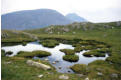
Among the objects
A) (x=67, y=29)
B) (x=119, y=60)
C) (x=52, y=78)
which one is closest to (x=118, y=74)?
(x=119, y=60)

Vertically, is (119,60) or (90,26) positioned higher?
(90,26)

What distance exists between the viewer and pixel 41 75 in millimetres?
23484

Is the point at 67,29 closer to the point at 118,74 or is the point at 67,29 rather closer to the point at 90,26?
the point at 90,26

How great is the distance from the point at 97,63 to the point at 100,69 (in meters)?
5.22

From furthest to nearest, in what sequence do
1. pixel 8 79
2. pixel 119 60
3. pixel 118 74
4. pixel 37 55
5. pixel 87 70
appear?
pixel 37 55, pixel 119 60, pixel 87 70, pixel 118 74, pixel 8 79

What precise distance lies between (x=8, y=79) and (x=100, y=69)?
19878 millimetres

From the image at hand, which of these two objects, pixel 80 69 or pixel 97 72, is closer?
pixel 97 72

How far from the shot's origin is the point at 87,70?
29.0 meters

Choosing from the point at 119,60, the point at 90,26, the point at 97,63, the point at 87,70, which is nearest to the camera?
the point at 87,70

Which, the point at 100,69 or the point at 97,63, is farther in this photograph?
the point at 97,63

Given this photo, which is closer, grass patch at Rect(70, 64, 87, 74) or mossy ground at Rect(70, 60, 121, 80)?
mossy ground at Rect(70, 60, 121, 80)

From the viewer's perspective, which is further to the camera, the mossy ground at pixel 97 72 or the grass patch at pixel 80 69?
the grass patch at pixel 80 69

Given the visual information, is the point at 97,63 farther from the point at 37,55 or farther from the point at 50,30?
the point at 50,30

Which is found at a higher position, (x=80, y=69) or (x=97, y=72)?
(x=80, y=69)
